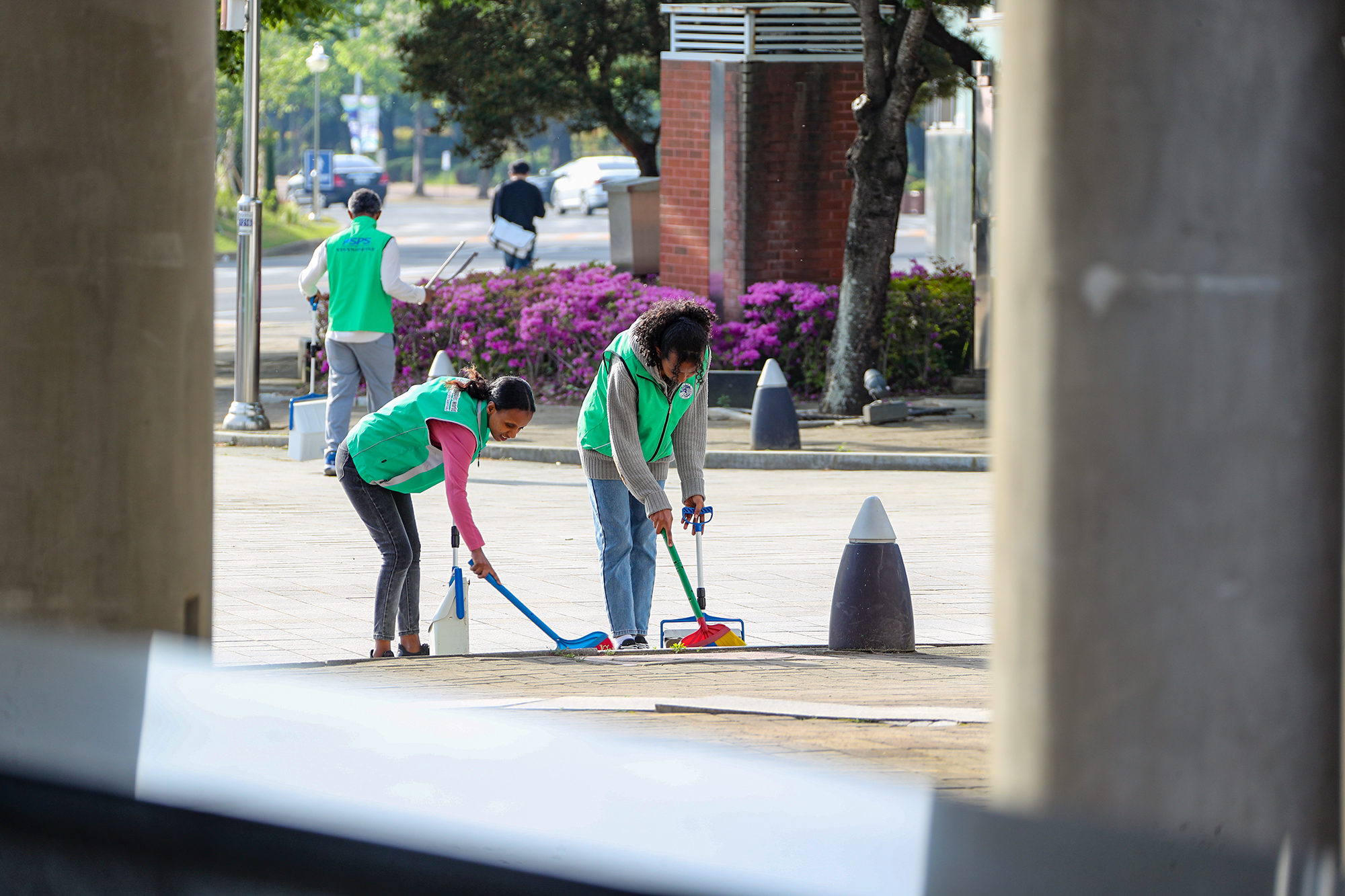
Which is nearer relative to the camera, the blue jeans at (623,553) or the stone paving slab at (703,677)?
the stone paving slab at (703,677)

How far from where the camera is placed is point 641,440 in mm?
7332

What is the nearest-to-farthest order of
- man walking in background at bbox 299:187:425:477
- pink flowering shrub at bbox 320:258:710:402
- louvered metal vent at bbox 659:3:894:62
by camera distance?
man walking in background at bbox 299:187:425:477 < pink flowering shrub at bbox 320:258:710:402 < louvered metal vent at bbox 659:3:894:62

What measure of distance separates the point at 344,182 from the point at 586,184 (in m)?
8.11

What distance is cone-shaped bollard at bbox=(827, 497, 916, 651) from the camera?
7078 millimetres

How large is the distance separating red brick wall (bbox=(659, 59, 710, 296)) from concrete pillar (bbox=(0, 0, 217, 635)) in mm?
13994

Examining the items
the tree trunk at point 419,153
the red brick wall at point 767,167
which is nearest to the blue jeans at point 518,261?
the red brick wall at point 767,167

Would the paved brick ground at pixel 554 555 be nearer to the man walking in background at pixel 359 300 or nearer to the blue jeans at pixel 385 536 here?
the blue jeans at pixel 385 536

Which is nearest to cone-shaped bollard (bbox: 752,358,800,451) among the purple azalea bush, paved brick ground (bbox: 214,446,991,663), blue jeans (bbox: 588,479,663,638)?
paved brick ground (bbox: 214,446,991,663)

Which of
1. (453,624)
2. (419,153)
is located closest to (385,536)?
(453,624)

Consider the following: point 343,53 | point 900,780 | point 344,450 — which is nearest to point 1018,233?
point 900,780

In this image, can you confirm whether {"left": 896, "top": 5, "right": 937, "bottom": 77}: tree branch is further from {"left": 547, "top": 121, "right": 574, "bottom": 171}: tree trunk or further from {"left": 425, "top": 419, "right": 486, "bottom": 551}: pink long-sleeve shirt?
{"left": 547, "top": 121, "right": 574, "bottom": 171}: tree trunk

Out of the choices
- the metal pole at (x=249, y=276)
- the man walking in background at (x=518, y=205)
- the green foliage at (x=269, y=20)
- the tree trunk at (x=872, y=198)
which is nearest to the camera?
the metal pole at (x=249, y=276)

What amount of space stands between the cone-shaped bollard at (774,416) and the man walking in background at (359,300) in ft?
9.80

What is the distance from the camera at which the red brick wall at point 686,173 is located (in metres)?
18.7
